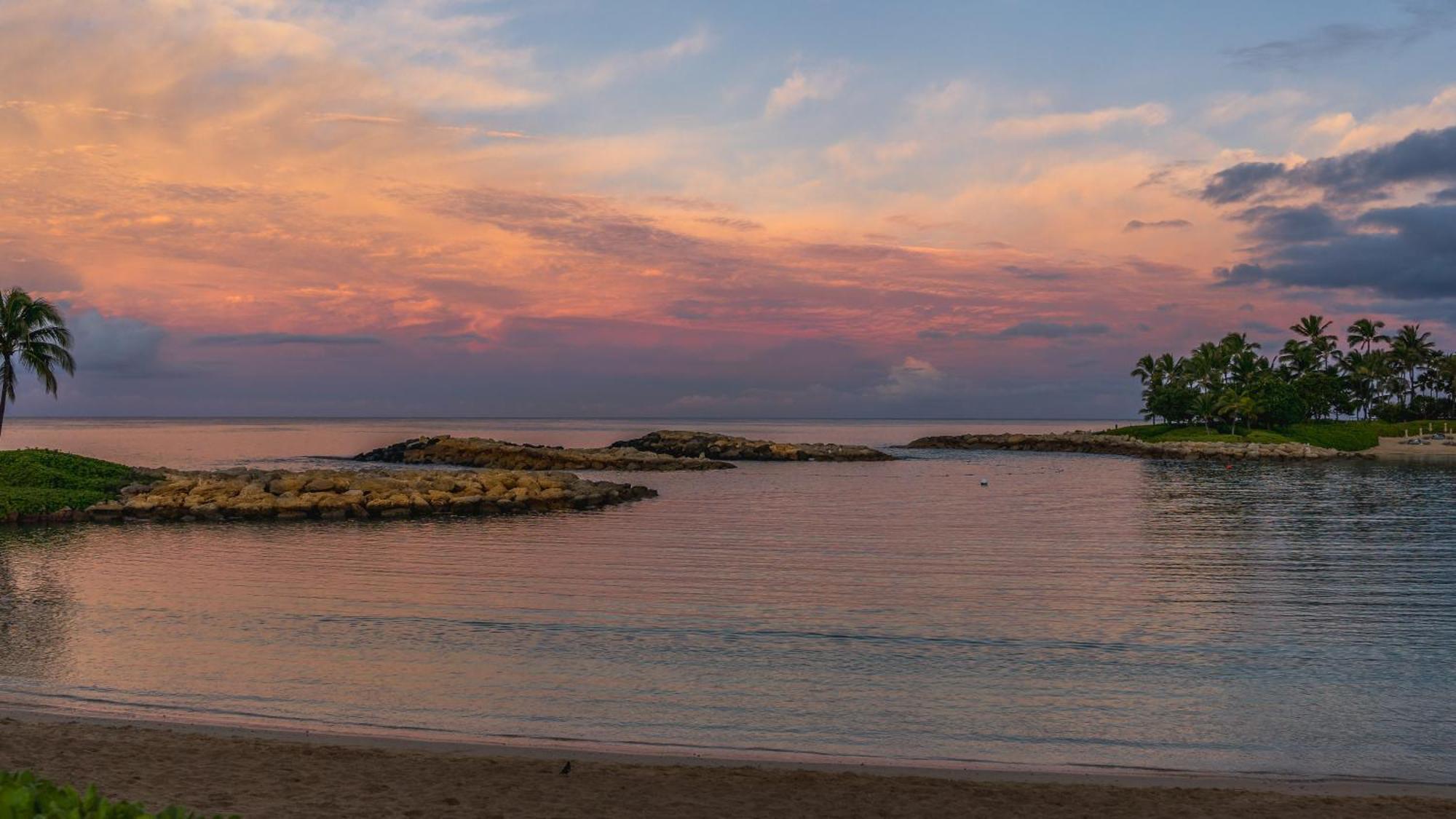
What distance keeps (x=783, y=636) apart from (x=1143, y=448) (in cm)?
12252

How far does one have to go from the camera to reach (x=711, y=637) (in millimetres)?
19156

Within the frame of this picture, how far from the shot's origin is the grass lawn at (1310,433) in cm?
12975

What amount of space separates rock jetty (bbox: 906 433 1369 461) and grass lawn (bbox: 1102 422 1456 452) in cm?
400

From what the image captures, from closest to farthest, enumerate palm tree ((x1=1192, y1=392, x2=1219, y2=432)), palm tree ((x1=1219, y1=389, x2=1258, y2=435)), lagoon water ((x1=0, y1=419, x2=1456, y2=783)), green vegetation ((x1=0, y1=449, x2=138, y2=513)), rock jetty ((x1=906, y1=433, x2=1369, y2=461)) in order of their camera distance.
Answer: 1. lagoon water ((x1=0, y1=419, x2=1456, y2=783))
2. green vegetation ((x1=0, y1=449, x2=138, y2=513))
3. rock jetty ((x1=906, y1=433, x2=1369, y2=461))
4. palm tree ((x1=1219, y1=389, x2=1258, y2=435))
5. palm tree ((x1=1192, y1=392, x2=1219, y2=432))

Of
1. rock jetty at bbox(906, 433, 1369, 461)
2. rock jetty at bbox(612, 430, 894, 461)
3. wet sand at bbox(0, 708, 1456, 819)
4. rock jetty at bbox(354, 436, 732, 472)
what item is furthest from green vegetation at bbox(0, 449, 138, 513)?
rock jetty at bbox(906, 433, 1369, 461)

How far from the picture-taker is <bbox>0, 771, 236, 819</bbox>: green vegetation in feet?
20.1

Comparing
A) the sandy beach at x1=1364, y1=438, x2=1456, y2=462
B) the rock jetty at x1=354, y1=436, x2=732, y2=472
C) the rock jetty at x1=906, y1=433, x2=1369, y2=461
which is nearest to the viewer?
the rock jetty at x1=354, y1=436, x2=732, y2=472

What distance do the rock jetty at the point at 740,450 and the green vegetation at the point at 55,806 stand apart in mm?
100049

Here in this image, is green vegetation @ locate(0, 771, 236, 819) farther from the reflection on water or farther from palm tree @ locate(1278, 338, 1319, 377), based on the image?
palm tree @ locate(1278, 338, 1319, 377)

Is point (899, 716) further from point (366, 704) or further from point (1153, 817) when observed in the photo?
point (366, 704)

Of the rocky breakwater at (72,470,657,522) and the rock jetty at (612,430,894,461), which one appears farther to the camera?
the rock jetty at (612,430,894,461)

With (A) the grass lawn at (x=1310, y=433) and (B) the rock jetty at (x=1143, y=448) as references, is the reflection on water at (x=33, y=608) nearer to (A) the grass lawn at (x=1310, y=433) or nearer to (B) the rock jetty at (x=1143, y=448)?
(B) the rock jetty at (x=1143, y=448)

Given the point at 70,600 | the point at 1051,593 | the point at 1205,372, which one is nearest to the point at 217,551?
the point at 70,600

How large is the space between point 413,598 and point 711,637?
8.40 m
